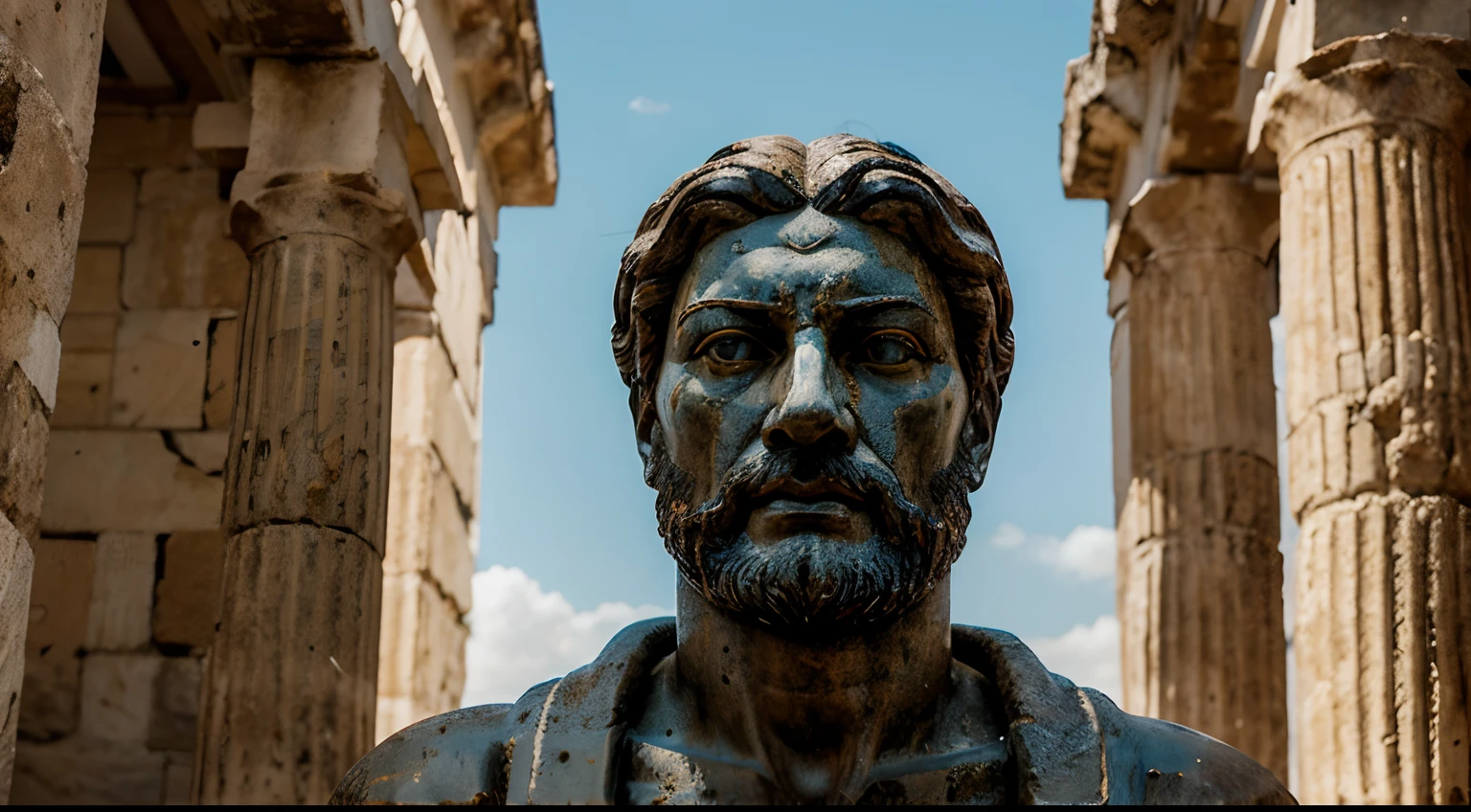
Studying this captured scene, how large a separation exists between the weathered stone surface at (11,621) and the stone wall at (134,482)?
17.1ft

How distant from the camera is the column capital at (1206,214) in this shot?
45.2 ft

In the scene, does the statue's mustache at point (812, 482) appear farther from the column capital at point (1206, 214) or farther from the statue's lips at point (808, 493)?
the column capital at point (1206, 214)

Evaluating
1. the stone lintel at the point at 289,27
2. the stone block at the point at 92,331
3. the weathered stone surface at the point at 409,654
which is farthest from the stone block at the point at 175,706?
the stone lintel at the point at 289,27

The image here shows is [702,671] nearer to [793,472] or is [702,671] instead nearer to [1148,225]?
[793,472]

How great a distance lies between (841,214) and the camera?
14.2 feet

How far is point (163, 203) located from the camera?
38.9 feet

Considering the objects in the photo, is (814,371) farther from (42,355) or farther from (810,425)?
(42,355)

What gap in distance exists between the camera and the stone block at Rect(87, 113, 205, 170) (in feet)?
39.1

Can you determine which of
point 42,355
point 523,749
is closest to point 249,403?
point 42,355

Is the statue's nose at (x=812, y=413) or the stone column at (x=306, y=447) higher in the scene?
the stone column at (x=306, y=447)

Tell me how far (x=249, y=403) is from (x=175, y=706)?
194 cm

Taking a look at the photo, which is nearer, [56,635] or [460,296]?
[56,635]

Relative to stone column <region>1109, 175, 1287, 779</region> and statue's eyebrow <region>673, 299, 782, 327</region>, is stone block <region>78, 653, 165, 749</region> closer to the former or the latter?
stone column <region>1109, 175, 1287, 779</region>

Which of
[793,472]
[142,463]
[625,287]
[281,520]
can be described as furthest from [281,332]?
[793,472]
